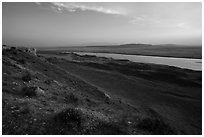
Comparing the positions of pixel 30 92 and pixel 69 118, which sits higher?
pixel 30 92

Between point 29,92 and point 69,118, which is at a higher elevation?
point 29,92

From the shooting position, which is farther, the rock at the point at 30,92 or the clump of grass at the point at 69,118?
the rock at the point at 30,92

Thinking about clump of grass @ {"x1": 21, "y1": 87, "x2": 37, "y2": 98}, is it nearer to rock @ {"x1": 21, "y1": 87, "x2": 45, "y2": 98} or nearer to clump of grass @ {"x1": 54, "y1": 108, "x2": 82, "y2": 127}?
rock @ {"x1": 21, "y1": 87, "x2": 45, "y2": 98}

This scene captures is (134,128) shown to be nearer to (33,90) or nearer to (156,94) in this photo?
(33,90)

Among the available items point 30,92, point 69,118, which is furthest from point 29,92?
point 69,118

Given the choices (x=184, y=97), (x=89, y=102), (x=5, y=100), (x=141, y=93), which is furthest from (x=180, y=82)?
(x=5, y=100)

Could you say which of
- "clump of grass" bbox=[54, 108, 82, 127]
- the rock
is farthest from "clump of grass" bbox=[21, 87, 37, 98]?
"clump of grass" bbox=[54, 108, 82, 127]

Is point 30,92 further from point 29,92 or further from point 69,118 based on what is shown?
point 69,118

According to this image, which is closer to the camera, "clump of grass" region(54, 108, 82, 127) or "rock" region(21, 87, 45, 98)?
"clump of grass" region(54, 108, 82, 127)

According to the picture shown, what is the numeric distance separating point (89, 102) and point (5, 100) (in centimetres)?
666

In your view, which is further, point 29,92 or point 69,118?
point 29,92

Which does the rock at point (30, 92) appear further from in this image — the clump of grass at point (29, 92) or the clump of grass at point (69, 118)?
the clump of grass at point (69, 118)

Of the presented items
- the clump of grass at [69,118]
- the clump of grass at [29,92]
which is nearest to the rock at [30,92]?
the clump of grass at [29,92]

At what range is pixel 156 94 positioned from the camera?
2447 centimetres
